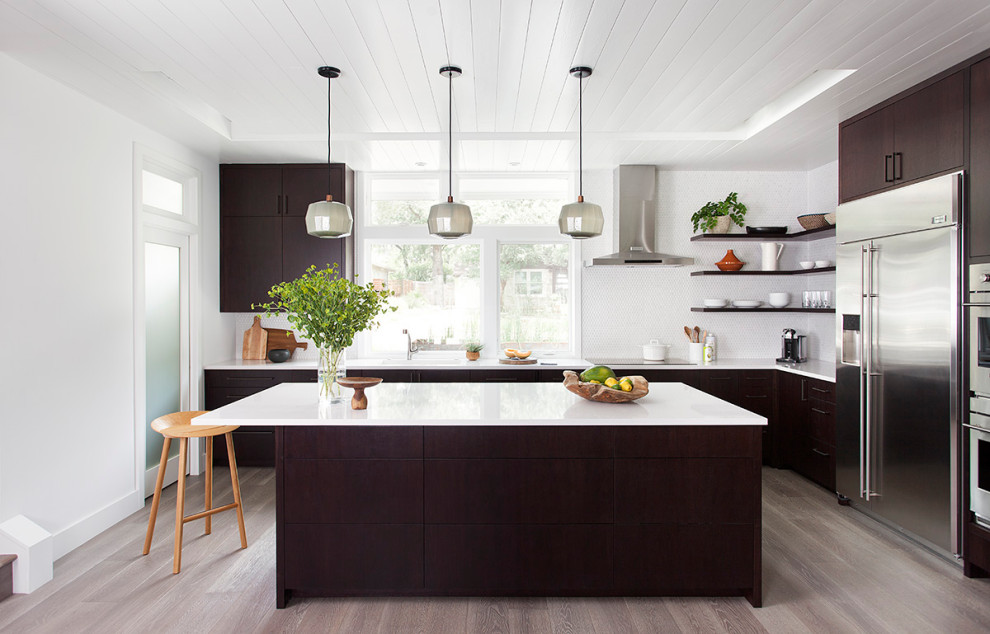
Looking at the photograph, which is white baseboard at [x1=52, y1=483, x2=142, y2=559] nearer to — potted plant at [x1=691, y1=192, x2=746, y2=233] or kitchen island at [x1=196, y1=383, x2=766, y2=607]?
kitchen island at [x1=196, y1=383, x2=766, y2=607]

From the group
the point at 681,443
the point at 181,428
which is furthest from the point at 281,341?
the point at 681,443

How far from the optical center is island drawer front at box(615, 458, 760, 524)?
8.44ft

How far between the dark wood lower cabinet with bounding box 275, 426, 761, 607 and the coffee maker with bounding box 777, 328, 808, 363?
2852 millimetres

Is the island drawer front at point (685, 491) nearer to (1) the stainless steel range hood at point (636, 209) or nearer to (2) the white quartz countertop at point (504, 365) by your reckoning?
(2) the white quartz countertop at point (504, 365)

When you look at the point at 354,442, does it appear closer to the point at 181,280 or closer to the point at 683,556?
the point at 683,556

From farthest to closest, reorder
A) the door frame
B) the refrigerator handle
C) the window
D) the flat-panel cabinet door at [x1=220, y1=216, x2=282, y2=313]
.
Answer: the window → the flat-panel cabinet door at [x1=220, y1=216, x2=282, y2=313] → the door frame → the refrigerator handle

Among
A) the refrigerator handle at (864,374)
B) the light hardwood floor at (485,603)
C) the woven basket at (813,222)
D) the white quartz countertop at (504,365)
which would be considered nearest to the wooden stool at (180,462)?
the light hardwood floor at (485,603)

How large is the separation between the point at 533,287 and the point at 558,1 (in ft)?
10.9

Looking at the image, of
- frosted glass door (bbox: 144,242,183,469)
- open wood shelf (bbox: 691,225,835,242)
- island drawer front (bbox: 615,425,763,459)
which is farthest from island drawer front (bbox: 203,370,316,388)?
open wood shelf (bbox: 691,225,835,242)

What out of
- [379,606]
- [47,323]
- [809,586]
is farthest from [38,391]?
[809,586]

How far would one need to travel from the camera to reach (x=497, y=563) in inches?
102

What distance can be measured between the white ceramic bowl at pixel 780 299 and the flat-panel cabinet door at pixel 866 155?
1.45 m

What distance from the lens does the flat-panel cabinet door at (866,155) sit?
3398 mm

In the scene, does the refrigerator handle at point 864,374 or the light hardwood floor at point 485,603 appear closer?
the light hardwood floor at point 485,603
